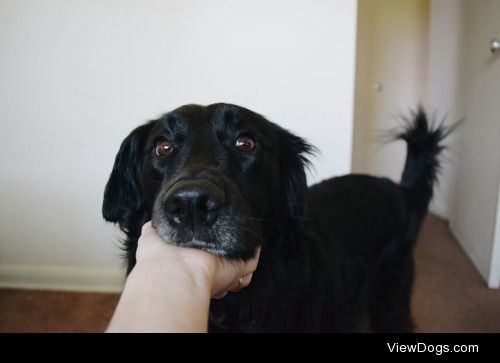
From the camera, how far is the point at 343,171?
6.08 feet

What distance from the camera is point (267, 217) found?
3.57 feet

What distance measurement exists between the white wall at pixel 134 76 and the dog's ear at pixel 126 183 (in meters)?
0.67

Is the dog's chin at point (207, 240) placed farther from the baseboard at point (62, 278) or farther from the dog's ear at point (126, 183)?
the baseboard at point (62, 278)

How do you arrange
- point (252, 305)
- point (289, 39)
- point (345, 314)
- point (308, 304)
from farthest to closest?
point (289, 39)
point (345, 314)
point (308, 304)
point (252, 305)

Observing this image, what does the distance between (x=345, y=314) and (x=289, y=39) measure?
118 centimetres

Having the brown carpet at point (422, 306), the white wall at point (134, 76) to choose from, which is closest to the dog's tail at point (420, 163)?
the white wall at point (134, 76)

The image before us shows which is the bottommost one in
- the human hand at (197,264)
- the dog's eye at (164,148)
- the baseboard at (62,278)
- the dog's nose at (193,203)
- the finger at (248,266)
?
the baseboard at (62,278)

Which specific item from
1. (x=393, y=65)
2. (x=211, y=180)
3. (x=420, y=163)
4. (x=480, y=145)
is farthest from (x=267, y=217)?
(x=393, y=65)

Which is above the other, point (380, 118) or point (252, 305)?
point (380, 118)

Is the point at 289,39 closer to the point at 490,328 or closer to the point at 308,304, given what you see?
the point at 308,304

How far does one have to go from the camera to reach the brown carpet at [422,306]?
1797 millimetres

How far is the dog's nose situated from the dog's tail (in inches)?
48.3

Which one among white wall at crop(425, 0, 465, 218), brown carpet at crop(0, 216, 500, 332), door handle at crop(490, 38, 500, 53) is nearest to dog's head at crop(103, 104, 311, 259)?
brown carpet at crop(0, 216, 500, 332)

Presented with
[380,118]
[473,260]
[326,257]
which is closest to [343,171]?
[326,257]
